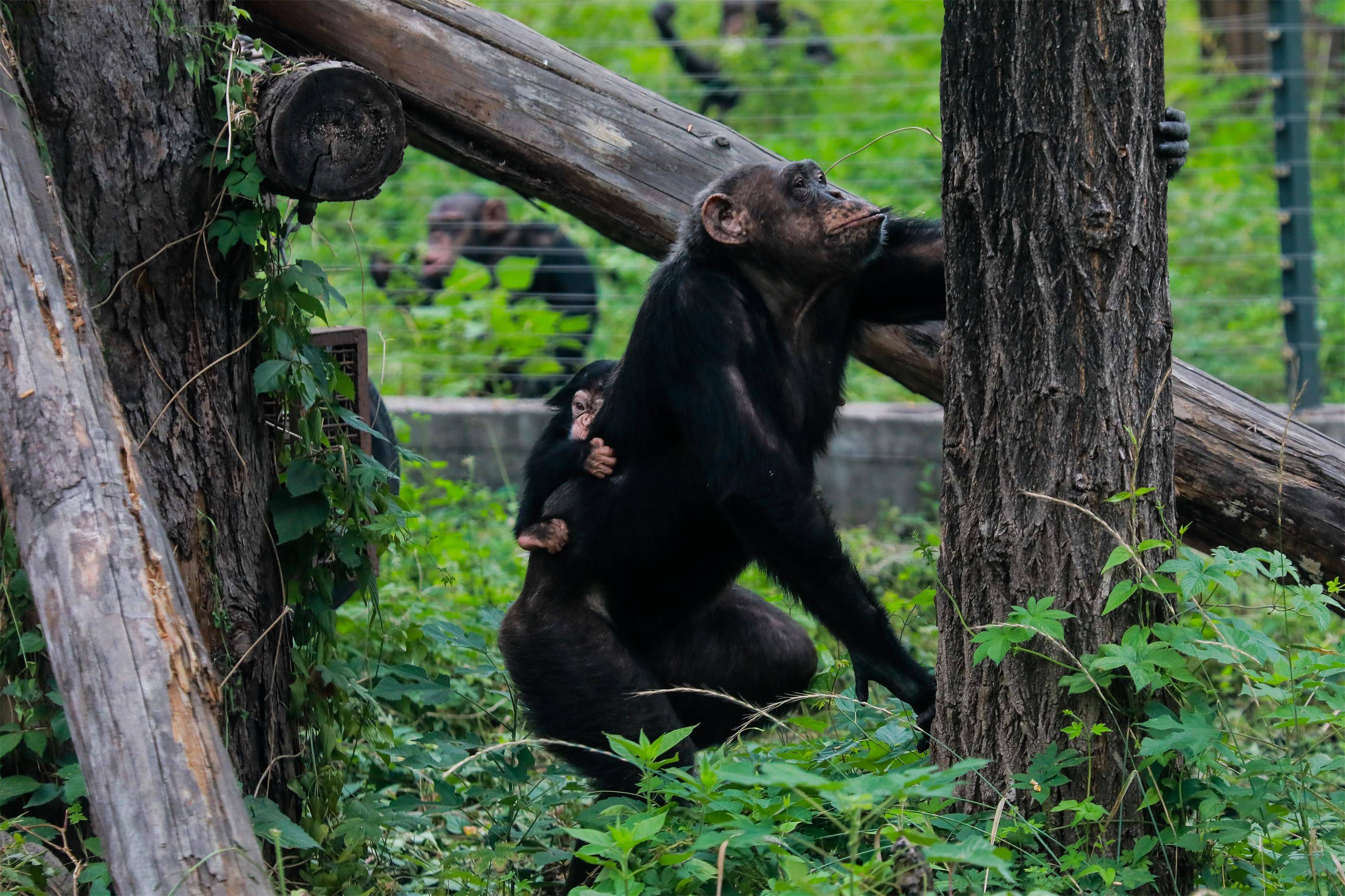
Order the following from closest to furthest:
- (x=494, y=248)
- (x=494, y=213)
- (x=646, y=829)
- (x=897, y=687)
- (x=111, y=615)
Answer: (x=111, y=615) → (x=646, y=829) → (x=897, y=687) → (x=494, y=248) → (x=494, y=213)

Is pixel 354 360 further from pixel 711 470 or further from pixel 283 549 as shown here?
pixel 711 470

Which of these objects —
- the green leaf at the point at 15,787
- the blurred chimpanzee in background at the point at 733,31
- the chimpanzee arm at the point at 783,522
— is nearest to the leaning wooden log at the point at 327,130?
the chimpanzee arm at the point at 783,522

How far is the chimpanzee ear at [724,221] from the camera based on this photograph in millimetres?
3441

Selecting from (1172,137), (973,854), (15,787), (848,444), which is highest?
(1172,137)

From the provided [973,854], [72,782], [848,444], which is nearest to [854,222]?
[973,854]

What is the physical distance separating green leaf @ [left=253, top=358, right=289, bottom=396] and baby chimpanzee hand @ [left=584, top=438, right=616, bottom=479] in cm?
84

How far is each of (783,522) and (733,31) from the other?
10.4m

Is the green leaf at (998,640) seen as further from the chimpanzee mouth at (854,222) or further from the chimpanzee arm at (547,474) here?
the chimpanzee arm at (547,474)

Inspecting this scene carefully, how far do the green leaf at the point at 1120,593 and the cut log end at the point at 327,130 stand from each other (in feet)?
5.79

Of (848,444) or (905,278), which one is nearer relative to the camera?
(905,278)

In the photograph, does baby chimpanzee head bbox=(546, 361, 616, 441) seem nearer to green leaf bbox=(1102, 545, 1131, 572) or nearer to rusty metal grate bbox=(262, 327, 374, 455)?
rusty metal grate bbox=(262, 327, 374, 455)

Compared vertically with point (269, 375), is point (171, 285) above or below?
above

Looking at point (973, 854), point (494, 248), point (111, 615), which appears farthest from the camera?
point (494, 248)

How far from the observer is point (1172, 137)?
8.48ft
